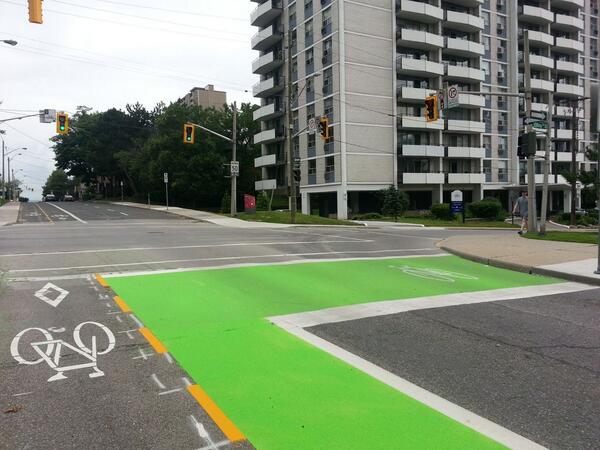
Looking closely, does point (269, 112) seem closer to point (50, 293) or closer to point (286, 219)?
point (286, 219)

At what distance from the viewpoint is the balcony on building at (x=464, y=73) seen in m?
51.5

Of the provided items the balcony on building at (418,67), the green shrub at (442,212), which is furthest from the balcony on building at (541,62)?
the green shrub at (442,212)

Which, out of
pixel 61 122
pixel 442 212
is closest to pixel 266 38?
pixel 442 212

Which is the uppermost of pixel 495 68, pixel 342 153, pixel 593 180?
pixel 495 68

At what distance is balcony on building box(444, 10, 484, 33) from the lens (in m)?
51.6

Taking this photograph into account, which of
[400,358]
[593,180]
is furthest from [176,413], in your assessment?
[593,180]

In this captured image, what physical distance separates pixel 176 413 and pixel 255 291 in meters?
4.78

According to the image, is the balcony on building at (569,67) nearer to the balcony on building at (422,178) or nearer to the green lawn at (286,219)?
the balcony on building at (422,178)

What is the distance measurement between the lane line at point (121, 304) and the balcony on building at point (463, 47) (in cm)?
5073

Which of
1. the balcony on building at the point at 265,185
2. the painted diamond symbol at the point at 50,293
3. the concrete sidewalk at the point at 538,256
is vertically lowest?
the concrete sidewalk at the point at 538,256

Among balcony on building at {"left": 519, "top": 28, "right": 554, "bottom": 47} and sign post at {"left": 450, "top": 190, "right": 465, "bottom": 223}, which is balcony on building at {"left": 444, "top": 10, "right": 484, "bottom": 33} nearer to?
balcony on building at {"left": 519, "top": 28, "right": 554, "bottom": 47}

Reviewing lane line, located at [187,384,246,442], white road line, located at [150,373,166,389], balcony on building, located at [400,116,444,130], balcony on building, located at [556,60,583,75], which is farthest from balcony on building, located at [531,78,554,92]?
lane line, located at [187,384,246,442]

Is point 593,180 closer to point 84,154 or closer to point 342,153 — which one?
point 342,153

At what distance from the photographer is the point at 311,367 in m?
4.89
